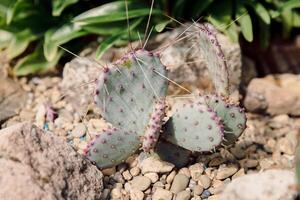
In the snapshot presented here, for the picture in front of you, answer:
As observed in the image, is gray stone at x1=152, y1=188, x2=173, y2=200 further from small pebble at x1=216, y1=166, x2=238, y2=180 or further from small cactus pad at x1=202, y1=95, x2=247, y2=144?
small cactus pad at x1=202, y1=95, x2=247, y2=144

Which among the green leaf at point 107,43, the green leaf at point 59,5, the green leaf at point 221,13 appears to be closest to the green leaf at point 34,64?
the green leaf at point 59,5

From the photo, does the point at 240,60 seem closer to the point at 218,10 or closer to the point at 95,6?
the point at 218,10

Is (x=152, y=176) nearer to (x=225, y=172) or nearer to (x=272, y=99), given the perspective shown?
(x=225, y=172)

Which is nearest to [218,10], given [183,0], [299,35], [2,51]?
[183,0]

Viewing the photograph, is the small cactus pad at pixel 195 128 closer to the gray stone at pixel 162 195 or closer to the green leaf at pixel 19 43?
the gray stone at pixel 162 195

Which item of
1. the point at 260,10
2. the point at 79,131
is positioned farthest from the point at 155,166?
the point at 260,10

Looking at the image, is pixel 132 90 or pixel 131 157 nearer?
pixel 132 90

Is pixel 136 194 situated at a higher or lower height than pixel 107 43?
lower
